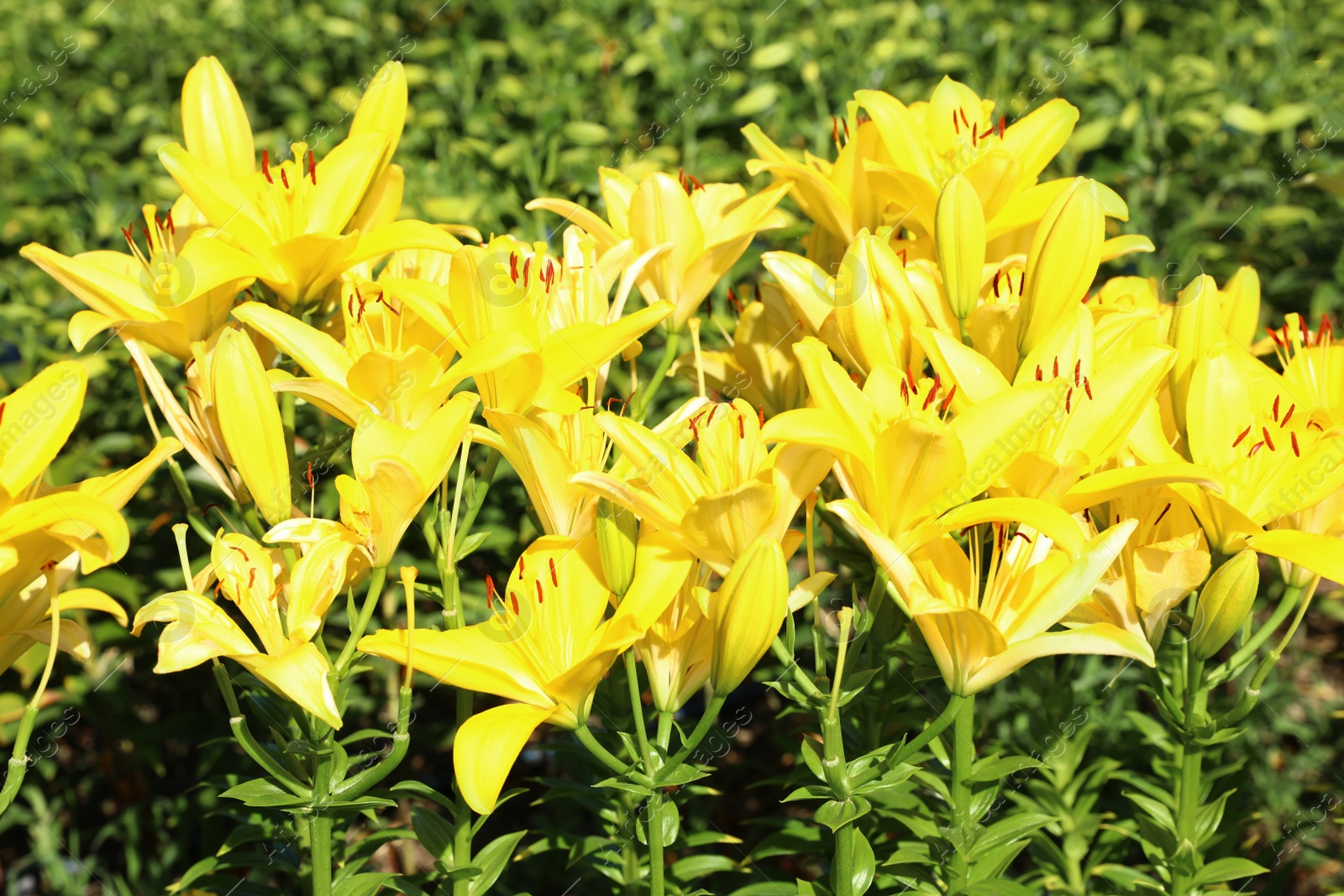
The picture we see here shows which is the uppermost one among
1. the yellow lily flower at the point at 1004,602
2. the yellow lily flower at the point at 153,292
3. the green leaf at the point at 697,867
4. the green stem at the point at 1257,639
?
the yellow lily flower at the point at 153,292

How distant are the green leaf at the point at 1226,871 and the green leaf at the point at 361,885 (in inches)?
35.4

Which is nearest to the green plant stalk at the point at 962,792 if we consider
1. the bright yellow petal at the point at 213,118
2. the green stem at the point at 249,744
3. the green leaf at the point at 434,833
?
the green leaf at the point at 434,833

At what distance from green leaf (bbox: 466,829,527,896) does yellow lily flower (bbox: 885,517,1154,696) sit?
0.49m

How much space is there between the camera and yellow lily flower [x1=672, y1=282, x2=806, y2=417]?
1.48 meters

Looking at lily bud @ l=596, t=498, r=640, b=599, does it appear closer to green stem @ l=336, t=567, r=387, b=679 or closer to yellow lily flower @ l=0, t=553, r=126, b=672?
green stem @ l=336, t=567, r=387, b=679

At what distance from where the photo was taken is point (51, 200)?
9.12ft

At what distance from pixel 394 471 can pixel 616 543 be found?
21 centimetres

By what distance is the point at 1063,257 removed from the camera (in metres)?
1.18

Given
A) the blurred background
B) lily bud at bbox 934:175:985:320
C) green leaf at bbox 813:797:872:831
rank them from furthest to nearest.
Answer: the blurred background, lily bud at bbox 934:175:985:320, green leaf at bbox 813:797:872:831

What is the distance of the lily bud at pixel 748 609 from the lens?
1020 mm

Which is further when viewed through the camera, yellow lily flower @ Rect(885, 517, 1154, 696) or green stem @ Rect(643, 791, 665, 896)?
green stem @ Rect(643, 791, 665, 896)

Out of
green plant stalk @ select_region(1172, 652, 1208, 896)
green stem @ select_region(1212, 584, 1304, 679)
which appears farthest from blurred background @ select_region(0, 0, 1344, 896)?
green stem @ select_region(1212, 584, 1304, 679)

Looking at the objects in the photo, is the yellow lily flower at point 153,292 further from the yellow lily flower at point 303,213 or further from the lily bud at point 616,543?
the lily bud at point 616,543

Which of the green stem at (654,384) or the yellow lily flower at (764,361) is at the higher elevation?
the green stem at (654,384)
